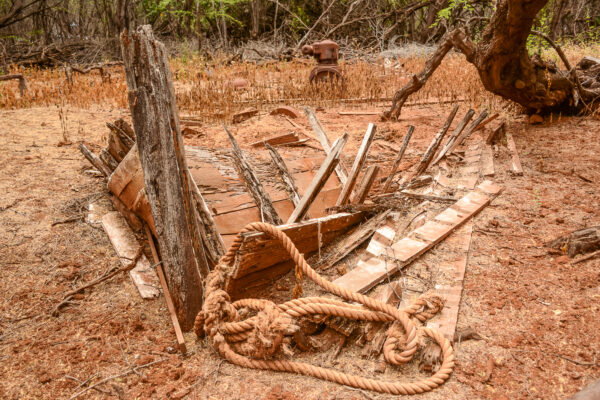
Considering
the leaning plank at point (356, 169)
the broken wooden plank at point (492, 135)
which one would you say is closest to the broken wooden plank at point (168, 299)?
the leaning plank at point (356, 169)

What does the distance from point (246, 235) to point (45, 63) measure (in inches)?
587

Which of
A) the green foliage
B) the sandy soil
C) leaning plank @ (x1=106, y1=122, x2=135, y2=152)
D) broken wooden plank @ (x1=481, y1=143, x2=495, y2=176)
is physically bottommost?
the sandy soil

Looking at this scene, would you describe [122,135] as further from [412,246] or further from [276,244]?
[412,246]

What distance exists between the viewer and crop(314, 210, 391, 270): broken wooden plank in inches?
115

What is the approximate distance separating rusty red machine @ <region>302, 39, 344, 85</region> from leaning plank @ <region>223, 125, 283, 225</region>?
582cm

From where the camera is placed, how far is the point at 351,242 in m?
3.03

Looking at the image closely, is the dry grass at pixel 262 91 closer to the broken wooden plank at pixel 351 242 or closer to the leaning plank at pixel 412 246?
the leaning plank at pixel 412 246

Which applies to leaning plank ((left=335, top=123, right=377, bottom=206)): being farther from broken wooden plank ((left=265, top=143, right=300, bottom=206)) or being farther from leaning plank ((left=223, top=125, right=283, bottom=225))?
leaning plank ((left=223, top=125, right=283, bottom=225))

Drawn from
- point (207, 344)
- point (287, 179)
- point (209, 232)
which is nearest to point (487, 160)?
point (287, 179)

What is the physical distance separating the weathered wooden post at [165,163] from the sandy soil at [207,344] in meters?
0.35

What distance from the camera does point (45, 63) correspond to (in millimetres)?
13727

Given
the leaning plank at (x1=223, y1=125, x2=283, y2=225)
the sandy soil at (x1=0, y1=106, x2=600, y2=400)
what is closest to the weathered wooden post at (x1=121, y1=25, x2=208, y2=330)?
the sandy soil at (x1=0, y1=106, x2=600, y2=400)

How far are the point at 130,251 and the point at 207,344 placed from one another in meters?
1.23

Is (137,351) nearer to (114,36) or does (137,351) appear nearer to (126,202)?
(126,202)
